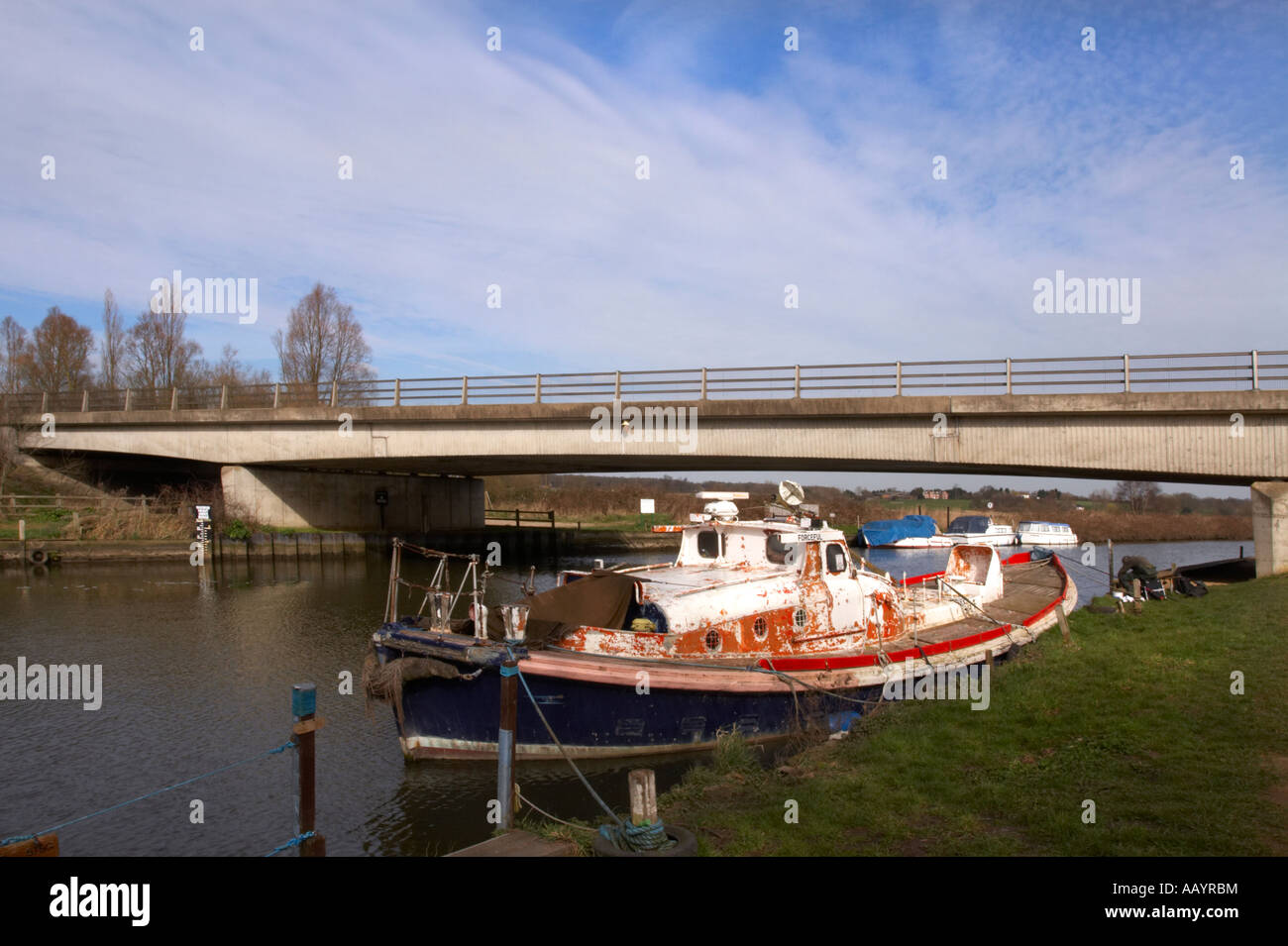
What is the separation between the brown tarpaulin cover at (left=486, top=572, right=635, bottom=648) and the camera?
40.2ft

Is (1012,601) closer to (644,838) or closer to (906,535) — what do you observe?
(644,838)

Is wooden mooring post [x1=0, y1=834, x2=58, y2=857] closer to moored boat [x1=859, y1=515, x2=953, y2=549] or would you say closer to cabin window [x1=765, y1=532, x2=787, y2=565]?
cabin window [x1=765, y1=532, x2=787, y2=565]

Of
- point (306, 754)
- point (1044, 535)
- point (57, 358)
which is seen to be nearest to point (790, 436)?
point (306, 754)

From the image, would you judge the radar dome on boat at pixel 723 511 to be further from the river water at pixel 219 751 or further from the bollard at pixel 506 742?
the bollard at pixel 506 742

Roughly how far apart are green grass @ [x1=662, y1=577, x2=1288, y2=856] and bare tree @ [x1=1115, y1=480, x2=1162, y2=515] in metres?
77.2

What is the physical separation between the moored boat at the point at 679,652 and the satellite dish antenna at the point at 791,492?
548mm

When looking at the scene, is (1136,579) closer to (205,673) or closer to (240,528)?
(205,673)

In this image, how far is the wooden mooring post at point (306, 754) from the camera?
673 cm

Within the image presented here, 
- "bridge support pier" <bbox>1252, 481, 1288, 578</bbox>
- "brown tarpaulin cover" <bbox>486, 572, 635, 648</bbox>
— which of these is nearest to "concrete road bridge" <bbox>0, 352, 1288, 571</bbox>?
"bridge support pier" <bbox>1252, 481, 1288, 578</bbox>

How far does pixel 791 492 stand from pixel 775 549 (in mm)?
1146
